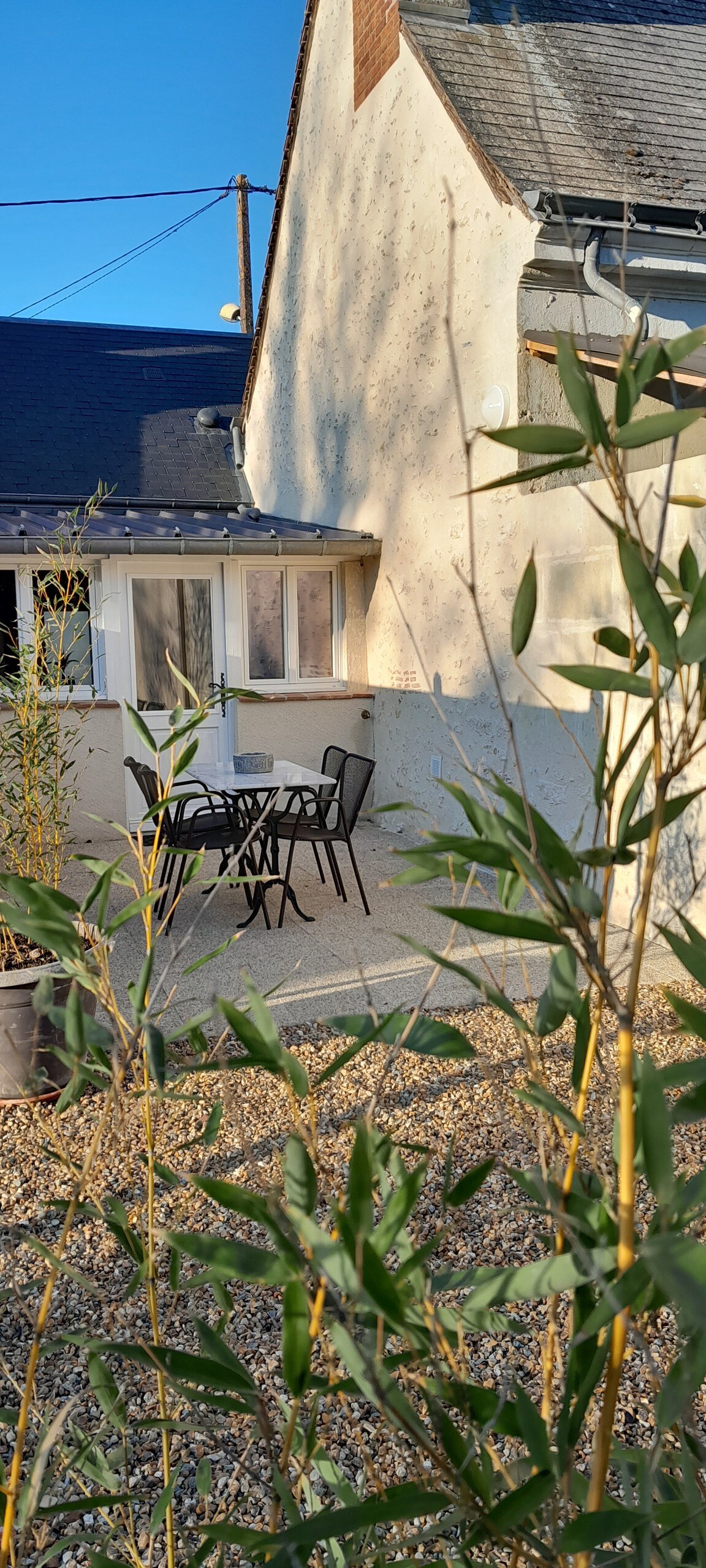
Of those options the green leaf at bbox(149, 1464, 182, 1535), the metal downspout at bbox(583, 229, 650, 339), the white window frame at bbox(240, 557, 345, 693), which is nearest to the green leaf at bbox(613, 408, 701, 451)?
the green leaf at bbox(149, 1464, 182, 1535)

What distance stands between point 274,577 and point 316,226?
11.6ft

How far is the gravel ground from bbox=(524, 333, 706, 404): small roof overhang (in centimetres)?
277

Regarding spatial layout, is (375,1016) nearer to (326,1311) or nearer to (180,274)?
(326,1311)

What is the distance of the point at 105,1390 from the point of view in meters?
1.30

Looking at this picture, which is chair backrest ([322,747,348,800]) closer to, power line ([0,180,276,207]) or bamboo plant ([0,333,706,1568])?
bamboo plant ([0,333,706,1568])

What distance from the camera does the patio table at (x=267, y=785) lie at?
6.33 m

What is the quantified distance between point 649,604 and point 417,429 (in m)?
8.22

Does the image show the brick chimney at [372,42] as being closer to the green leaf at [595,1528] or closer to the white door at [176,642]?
the white door at [176,642]

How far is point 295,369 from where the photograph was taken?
11.1 m

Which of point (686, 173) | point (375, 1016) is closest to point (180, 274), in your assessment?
point (686, 173)

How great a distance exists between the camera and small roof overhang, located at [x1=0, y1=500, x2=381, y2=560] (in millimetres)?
8438

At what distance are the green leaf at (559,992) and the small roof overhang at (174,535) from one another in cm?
766

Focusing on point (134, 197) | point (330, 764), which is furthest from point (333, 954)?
point (134, 197)

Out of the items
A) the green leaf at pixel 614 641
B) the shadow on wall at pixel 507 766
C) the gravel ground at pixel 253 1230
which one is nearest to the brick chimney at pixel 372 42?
the shadow on wall at pixel 507 766
